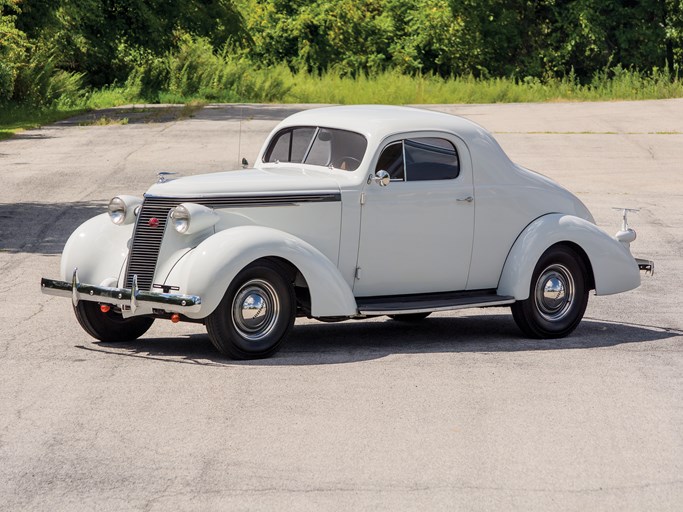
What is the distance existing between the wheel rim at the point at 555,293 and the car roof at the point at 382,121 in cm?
125

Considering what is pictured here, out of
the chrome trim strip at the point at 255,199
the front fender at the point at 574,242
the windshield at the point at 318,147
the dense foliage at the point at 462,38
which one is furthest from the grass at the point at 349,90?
Result: the chrome trim strip at the point at 255,199

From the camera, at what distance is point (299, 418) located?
7.83 meters

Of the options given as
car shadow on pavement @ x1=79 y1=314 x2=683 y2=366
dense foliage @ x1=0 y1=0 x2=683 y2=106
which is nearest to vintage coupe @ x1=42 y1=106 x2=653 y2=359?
car shadow on pavement @ x1=79 y1=314 x2=683 y2=366

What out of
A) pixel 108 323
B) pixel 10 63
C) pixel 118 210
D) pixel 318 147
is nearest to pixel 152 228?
pixel 118 210

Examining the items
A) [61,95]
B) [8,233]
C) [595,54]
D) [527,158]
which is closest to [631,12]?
[595,54]

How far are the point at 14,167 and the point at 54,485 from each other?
19.8 meters

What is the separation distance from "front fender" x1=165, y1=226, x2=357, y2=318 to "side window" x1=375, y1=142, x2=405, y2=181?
3.20 feet

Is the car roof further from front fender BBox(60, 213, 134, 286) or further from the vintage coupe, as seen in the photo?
front fender BBox(60, 213, 134, 286)

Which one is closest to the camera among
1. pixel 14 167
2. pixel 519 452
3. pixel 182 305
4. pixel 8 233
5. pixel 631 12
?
pixel 519 452

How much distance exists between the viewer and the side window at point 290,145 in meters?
10.7

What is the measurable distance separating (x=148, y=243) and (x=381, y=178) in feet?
5.95

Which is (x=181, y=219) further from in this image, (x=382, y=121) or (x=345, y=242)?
(x=382, y=121)

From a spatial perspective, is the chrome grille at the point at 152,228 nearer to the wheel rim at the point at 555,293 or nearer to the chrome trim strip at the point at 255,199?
the chrome trim strip at the point at 255,199

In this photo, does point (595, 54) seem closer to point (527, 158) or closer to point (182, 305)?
point (527, 158)
